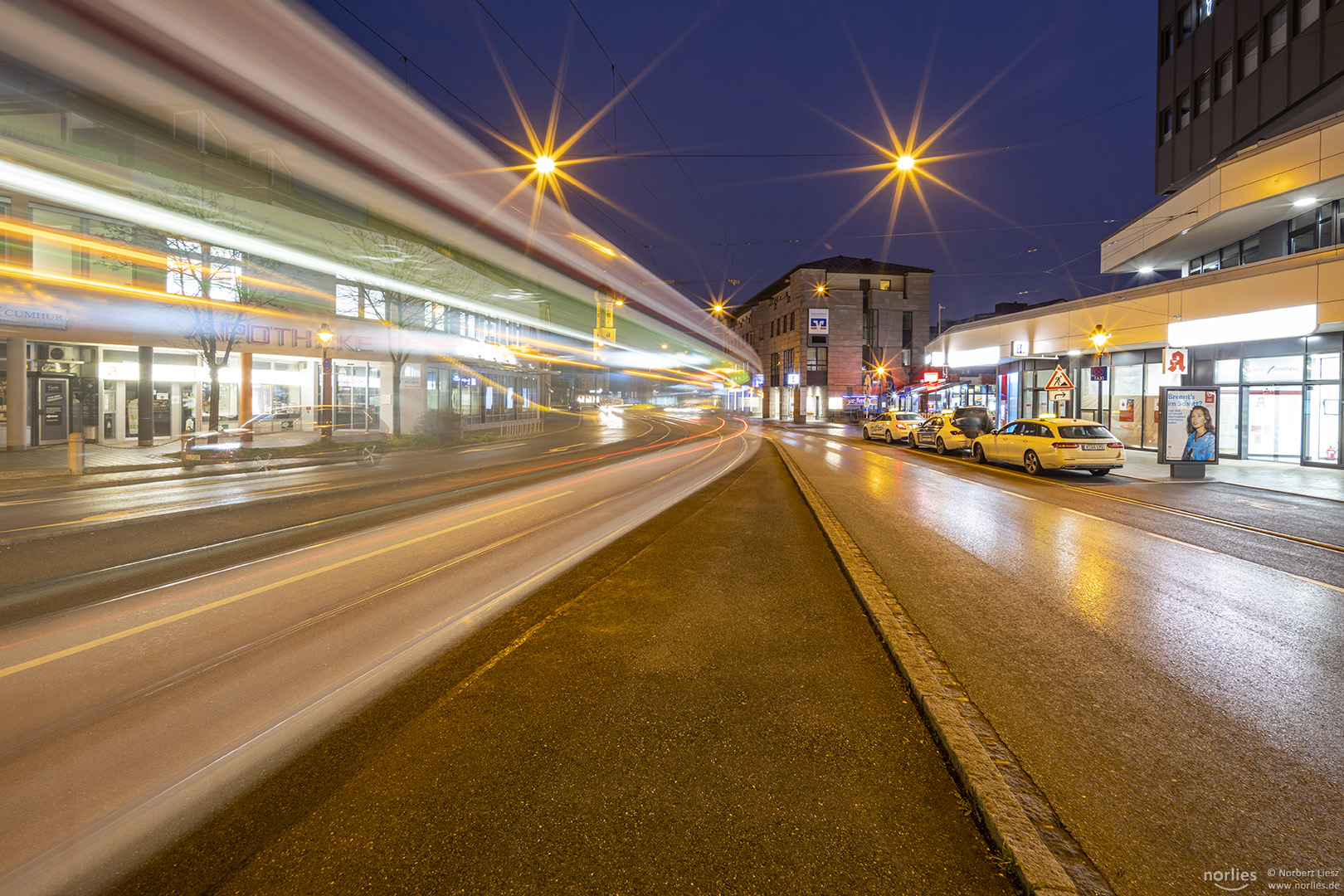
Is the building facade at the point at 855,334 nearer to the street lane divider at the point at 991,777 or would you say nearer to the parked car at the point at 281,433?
the parked car at the point at 281,433

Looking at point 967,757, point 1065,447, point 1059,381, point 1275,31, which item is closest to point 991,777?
point 967,757

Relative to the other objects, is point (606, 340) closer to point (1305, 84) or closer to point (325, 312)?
point (325, 312)

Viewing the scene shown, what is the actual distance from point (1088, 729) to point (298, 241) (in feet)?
96.0

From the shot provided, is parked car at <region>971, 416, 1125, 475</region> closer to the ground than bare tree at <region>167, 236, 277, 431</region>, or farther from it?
closer to the ground

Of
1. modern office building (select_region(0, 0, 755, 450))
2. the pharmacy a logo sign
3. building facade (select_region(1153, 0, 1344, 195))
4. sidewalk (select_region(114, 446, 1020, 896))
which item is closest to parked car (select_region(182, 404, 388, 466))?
modern office building (select_region(0, 0, 755, 450))

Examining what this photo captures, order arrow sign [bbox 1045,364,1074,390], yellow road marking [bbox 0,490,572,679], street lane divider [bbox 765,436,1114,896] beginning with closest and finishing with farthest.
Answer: street lane divider [bbox 765,436,1114,896] < yellow road marking [bbox 0,490,572,679] < arrow sign [bbox 1045,364,1074,390]

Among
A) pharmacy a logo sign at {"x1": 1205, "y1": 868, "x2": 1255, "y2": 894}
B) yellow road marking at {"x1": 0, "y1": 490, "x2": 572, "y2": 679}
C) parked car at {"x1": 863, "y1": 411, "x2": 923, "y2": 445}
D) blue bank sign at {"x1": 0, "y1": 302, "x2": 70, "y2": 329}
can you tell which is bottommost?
pharmacy a logo sign at {"x1": 1205, "y1": 868, "x2": 1255, "y2": 894}

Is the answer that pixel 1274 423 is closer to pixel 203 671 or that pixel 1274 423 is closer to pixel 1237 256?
pixel 1237 256

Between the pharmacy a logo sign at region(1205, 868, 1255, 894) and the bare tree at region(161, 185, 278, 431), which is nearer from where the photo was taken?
the pharmacy a logo sign at region(1205, 868, 1255, 894)

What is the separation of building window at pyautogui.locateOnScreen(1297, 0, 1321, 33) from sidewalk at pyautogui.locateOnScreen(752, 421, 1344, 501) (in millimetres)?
13623

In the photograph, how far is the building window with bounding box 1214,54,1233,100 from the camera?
22.5 metres

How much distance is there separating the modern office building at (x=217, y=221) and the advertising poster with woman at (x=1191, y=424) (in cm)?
2214

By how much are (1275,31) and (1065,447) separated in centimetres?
1763

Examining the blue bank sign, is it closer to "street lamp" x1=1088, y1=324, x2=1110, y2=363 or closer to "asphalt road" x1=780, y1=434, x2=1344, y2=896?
"asphalt road" x1=780, y1=434, x2=1344, y2=896
